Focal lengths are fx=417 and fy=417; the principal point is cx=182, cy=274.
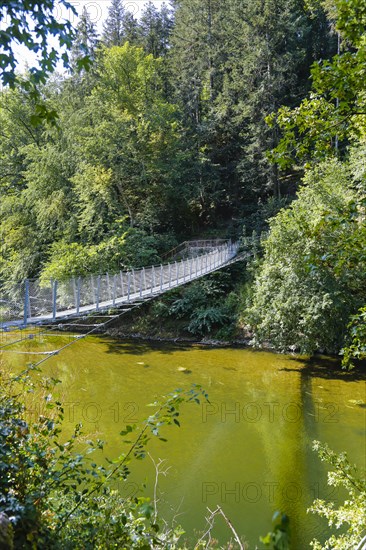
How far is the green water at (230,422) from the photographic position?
4.76 m

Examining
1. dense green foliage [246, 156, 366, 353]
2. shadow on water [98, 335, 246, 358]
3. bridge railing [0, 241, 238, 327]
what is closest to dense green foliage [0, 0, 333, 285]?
shadow on water [98, 335, 246, 358]

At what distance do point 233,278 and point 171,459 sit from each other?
10.0 metres

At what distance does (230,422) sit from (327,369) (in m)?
3.85

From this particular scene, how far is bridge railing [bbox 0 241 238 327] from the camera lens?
21.2ft

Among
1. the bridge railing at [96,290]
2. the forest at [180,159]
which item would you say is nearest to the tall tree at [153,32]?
the forest at [180,159]

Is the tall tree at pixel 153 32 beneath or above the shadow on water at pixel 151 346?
above

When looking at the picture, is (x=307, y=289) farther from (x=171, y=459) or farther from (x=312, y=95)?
(x=312, y=95)

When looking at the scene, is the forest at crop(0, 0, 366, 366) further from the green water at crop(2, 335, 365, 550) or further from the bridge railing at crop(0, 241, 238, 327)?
the bridge railing at crop(0, 241, 238, 327)

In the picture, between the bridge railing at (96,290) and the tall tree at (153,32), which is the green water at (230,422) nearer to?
the bridge railing at (96,290)

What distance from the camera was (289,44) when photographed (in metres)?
18.4

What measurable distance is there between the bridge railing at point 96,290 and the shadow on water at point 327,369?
386 cm

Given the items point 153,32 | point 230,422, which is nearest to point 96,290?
point 230,422

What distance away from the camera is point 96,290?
26.9 feet

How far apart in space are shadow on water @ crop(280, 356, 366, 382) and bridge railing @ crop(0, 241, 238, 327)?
3859 mm
